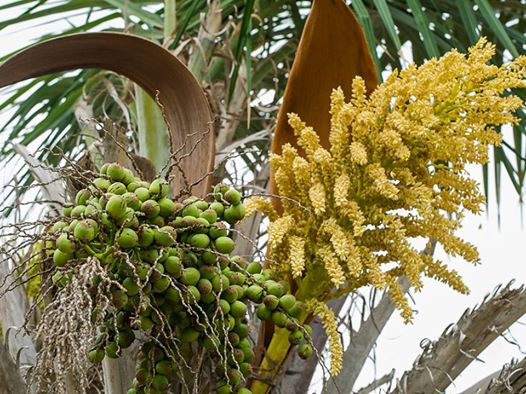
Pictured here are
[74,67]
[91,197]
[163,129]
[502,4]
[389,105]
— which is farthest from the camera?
[502,4]

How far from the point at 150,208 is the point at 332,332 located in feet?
0.77

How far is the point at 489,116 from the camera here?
0.95m

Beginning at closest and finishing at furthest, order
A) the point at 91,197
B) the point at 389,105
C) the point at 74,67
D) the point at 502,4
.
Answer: the point at 91,197, the point at 389,105, the point at 74,67, the point at 502,4

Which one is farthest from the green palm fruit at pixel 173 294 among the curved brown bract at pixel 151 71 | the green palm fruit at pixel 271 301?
the curved brown bract at pixel 151 71

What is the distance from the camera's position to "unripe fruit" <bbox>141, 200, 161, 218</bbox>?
844 mm

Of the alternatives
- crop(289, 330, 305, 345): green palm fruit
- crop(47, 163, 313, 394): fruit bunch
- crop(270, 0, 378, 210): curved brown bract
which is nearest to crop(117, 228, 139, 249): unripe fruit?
crop(47, 163, 313, 394): fruit bunch

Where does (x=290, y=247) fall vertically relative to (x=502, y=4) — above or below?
below

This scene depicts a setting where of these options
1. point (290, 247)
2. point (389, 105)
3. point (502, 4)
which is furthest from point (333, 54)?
point (502, 4)

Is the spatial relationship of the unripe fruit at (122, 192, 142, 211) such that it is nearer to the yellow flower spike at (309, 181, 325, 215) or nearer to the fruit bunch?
the fruit bunch

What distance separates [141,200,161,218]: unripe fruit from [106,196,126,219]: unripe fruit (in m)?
0.03

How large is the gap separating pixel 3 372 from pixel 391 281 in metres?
0.44

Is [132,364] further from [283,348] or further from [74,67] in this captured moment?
[74,67]

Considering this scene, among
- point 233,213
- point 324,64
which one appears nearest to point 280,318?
point 233,213

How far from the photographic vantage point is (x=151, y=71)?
1.12 metres
